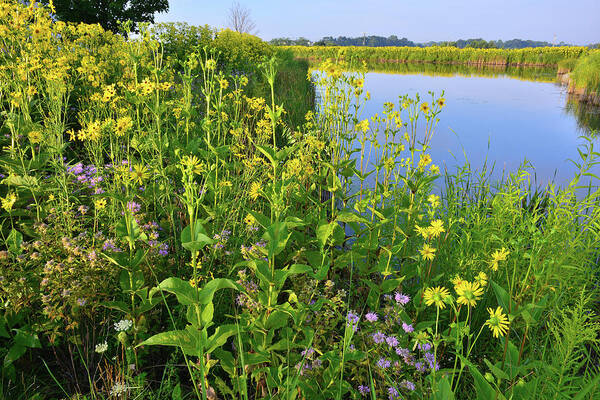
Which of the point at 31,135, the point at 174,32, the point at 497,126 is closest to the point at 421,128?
the point at 497,126

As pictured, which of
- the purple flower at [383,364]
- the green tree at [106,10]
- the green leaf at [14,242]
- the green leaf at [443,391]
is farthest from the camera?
the green tree at [106,10]

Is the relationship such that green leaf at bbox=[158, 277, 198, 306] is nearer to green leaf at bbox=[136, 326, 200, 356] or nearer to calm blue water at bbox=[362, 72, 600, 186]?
green leaf at bbox=[136, 326, 200, 356]

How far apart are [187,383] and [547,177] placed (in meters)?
6.93

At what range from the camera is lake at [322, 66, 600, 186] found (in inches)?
274

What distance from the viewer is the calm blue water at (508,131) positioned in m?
6.93

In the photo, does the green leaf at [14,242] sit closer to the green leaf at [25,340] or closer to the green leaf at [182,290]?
the green leaf at [25,340]

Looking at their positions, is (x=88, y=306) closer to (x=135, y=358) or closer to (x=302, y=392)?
(x=135, y=358)

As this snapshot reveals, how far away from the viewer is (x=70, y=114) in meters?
4.37

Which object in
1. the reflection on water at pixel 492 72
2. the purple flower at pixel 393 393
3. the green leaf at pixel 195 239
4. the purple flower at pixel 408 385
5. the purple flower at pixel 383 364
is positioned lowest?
the purple flower at pixel 393 393

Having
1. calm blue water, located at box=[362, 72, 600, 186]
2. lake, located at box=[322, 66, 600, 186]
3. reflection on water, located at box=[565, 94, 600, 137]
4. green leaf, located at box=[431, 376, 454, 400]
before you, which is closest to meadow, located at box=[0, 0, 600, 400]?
green leaf, located at box=[431, 376, 454, 400]

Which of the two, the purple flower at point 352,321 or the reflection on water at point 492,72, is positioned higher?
the reflection on water at point 492,72

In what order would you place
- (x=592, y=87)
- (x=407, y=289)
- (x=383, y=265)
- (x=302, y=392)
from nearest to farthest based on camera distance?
(x=302, y=392)
(x=383, y=265)
(x=407, y=289)
(x=592, y=87)

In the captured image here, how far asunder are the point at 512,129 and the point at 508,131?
328 mm

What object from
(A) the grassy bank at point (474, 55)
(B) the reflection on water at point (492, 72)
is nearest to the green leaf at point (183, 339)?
(B) the reflection on water at point (492, 72)
